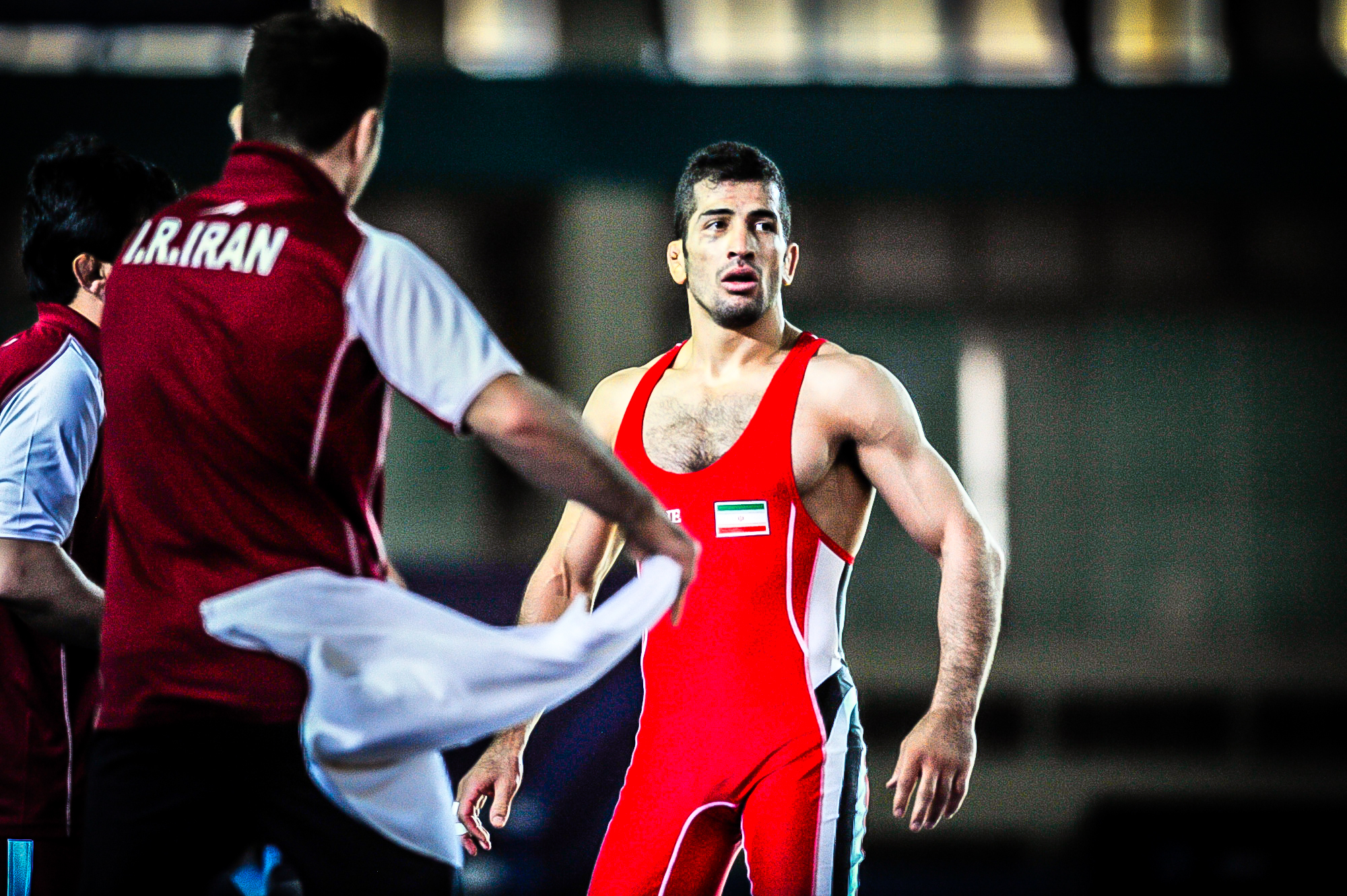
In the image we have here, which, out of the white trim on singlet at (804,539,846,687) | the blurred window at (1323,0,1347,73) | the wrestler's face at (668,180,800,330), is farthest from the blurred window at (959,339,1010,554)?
the white trim on singlet at (804,539,846,687)

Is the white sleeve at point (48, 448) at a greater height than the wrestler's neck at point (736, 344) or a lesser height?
lesser

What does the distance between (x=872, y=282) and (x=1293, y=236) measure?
9.27 feet

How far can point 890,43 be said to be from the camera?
873 cm

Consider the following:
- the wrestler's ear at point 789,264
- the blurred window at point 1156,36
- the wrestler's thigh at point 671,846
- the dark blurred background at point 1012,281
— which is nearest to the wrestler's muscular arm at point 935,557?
the wrestler's ear at point 789,264

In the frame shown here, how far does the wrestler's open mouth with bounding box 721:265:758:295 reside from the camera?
2.62 metres

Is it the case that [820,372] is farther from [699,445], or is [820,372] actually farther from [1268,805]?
[1268,805]

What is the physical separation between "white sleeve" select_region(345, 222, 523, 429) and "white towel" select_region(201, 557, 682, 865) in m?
0.24

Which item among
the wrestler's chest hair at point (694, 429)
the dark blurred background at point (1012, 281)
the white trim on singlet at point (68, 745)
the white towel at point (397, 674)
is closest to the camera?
the white towel at point (397, 674)

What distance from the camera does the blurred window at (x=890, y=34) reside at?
8.72 metres

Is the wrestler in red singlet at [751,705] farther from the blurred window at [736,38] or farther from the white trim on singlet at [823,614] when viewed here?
the blurred window at [736,38]

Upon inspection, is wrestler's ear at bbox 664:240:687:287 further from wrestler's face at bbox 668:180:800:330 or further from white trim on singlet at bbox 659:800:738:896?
white trim on singlet at bbox 659:800:738:896

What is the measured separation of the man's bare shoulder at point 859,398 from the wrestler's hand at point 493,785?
840 millimetres

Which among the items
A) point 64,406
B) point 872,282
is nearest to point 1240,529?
point 872,282

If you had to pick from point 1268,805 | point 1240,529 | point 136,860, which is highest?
point 136,860
